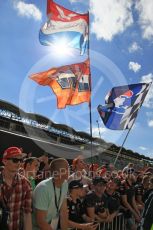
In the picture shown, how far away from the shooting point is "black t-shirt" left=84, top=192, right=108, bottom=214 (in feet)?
19.5

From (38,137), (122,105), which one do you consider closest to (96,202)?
(122,105)

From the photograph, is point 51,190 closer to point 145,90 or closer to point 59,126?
point 145,90

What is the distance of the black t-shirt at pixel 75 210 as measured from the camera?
223 inches

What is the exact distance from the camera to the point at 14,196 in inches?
168

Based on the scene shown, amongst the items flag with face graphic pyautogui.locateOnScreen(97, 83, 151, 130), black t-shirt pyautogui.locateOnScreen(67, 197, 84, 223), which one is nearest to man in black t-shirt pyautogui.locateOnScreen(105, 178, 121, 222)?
black t-shirt pyautogui.locateOnScreen(67, 197, 84, 223)

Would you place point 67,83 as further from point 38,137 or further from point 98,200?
point 38,137

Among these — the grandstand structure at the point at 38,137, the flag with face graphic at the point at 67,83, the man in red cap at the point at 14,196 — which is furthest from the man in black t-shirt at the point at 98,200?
the grandstand structure at the point at 38,137

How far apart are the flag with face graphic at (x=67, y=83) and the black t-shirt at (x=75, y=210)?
17.3 ft

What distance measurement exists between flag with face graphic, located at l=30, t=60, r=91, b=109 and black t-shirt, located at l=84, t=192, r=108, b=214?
4.66m

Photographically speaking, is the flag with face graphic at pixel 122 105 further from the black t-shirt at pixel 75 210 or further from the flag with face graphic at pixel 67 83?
the black t-shirt at pixel 75 210

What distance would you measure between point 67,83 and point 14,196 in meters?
7.05

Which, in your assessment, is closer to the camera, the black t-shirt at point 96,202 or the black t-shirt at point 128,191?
the black t-shirt at point 96,202

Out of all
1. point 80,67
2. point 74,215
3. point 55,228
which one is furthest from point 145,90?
point 55,228

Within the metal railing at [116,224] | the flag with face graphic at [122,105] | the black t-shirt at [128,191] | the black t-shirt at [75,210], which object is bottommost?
the metal railing at [116,224]
